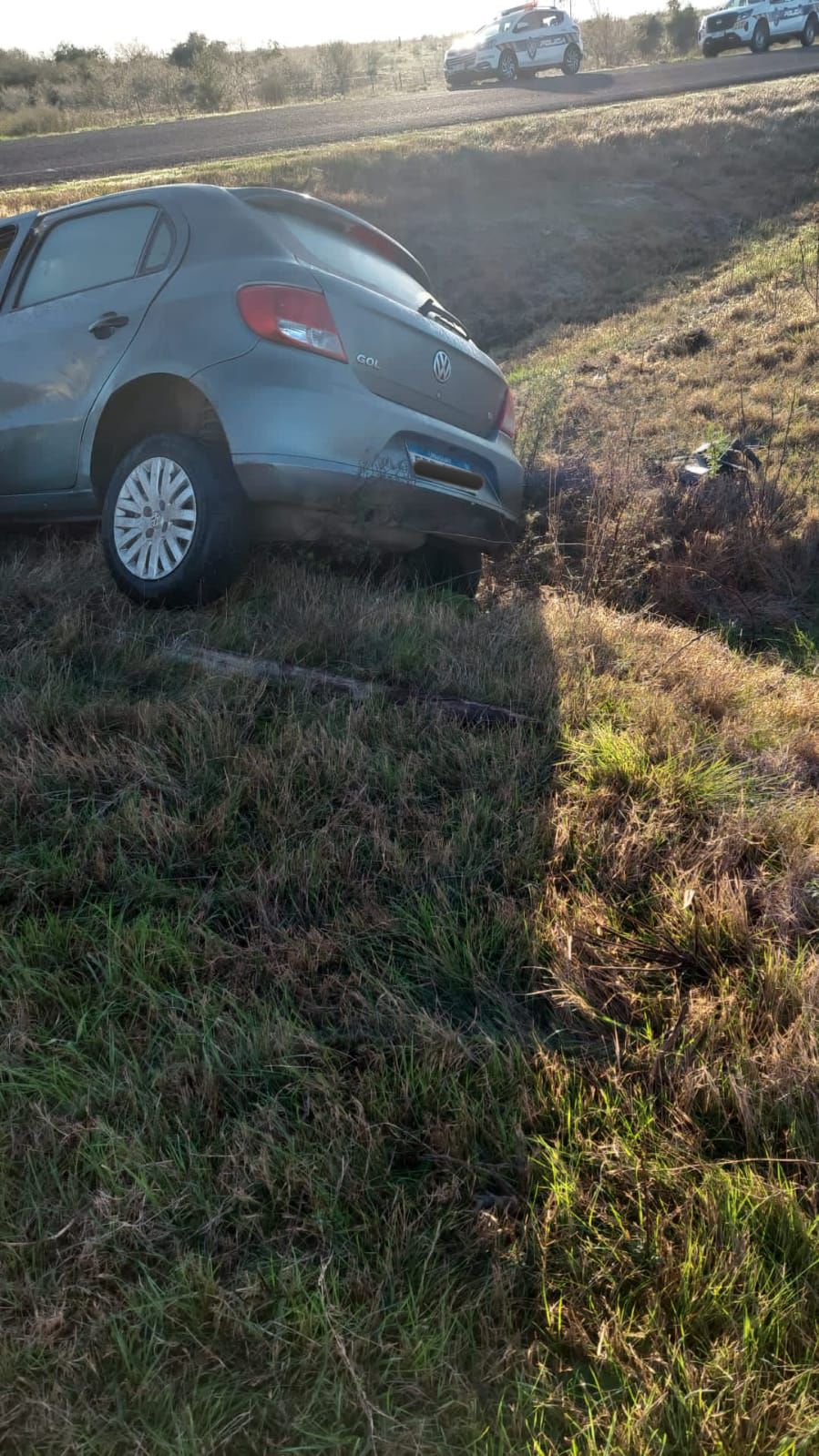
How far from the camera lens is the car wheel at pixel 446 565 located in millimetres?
5137

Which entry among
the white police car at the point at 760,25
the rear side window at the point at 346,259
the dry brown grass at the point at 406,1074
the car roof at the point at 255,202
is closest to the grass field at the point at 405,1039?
the dry brown grass at the point at 406,1074

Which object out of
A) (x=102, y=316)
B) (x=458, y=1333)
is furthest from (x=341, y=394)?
(x=458, y=1333)

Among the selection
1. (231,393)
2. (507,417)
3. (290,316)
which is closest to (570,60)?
(507,417)

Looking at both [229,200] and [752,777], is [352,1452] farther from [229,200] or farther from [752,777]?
[229,200]

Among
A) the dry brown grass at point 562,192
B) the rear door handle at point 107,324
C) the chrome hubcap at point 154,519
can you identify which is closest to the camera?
the chrome hubcap at point 154,519

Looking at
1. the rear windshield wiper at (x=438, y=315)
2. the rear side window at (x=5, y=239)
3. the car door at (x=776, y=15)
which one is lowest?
the rear windshield wiper at (x=438, y=315)

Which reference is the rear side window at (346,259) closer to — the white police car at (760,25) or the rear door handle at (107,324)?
the rear door handle at (107,324)

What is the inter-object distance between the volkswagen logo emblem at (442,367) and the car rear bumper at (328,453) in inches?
8.9

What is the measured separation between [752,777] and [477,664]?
1090 millimetres

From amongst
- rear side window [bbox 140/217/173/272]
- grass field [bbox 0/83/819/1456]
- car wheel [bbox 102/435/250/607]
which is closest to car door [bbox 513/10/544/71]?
rear side window [bbox 140/217/173/272]

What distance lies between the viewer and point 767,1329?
1535 millimetres

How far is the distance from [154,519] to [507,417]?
2094 millimetres

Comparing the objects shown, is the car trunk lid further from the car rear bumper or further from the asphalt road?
the asphalt road

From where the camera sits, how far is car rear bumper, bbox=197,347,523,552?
3.98 m
